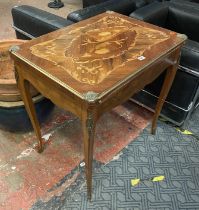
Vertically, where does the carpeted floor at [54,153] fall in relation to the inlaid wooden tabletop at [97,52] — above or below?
below

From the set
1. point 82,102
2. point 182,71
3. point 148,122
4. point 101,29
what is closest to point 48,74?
point 82,102

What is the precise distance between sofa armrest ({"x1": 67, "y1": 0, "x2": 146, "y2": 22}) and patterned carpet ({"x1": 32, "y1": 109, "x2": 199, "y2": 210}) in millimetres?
823

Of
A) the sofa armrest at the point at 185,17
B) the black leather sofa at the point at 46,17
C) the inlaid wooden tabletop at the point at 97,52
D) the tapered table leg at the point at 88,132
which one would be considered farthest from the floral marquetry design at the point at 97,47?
the sofa armrest at the point at 185,17

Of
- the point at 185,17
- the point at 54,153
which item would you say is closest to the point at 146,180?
the point at 54,153

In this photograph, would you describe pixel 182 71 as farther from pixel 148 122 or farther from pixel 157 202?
pixel 157 202

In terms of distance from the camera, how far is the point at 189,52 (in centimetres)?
133

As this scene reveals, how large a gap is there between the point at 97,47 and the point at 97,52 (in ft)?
0.15

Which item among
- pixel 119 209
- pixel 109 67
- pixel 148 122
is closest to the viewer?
pixel 109 67

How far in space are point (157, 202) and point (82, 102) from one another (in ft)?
2.49

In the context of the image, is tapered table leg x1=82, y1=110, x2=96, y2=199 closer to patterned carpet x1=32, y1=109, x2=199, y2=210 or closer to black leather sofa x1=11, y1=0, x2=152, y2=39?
patterned carpet x1=32, y1=109, x2=199, y2=210

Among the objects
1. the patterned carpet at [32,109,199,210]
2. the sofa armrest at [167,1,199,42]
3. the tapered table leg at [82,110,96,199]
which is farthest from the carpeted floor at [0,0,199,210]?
the sofa armrest at [167,1,199,42]

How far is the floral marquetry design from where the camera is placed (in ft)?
3.11

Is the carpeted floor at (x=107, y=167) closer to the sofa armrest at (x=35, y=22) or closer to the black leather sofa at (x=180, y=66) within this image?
the black leather sofa at (x=180, y=66)

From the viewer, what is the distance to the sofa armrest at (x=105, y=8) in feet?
4.76
